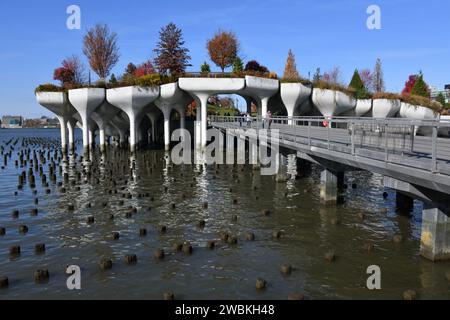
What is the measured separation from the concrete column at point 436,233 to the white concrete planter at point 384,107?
45.0 m

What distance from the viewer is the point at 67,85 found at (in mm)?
47625

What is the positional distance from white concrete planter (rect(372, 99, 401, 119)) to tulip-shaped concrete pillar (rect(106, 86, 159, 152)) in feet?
94.4

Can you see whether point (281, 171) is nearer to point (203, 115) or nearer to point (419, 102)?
point (203, 115)

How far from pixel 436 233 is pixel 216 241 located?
676 cm

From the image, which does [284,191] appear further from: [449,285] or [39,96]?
[39,96]

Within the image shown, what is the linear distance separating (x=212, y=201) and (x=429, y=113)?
151 ft

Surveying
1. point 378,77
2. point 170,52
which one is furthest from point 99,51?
point 378,77

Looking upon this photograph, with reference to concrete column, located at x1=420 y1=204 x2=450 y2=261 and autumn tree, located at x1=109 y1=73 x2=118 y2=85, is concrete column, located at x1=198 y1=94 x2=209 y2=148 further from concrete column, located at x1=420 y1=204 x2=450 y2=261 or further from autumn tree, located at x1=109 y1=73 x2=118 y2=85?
concrete column, located at x1=420 y1=204 x2=450 y2=261

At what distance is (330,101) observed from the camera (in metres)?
48.2

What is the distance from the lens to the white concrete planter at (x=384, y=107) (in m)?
52.7

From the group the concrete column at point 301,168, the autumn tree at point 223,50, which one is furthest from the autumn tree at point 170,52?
the concrete column at point 301,168

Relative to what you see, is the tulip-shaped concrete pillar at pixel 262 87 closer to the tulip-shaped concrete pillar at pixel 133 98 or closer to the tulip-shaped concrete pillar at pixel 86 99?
the tulip-shaped concrete pillar at pixel 133 98

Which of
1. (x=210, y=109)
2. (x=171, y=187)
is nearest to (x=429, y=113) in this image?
(x=210, y=109)

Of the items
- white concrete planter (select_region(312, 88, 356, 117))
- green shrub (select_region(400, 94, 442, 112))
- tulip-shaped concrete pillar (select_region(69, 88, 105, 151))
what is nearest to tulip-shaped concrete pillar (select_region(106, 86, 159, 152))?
tulip-shaped concrete pillar (select_region(69, 88, 105, 151))
